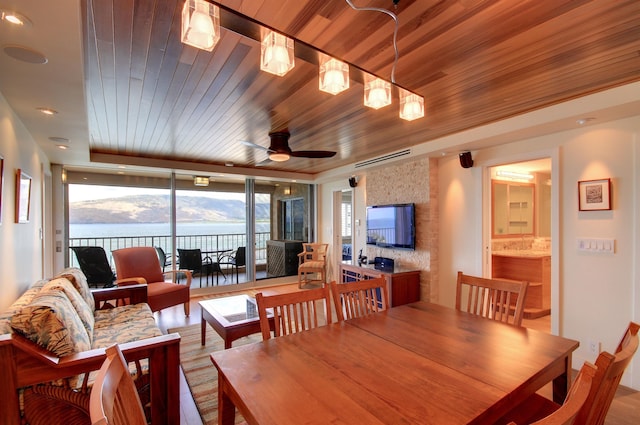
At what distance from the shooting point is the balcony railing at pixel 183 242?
542 cm

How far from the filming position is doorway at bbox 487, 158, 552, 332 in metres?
4.21

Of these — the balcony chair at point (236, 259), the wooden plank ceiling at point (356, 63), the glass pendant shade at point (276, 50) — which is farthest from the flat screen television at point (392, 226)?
the glass pendant shade at point (276, 50)

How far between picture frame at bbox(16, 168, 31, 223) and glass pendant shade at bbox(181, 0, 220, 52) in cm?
243

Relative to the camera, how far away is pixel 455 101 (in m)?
2.63

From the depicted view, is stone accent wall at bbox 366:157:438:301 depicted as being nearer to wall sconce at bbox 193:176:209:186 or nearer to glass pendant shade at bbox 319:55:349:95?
glass pendant shade at bbox 319:55:349:95

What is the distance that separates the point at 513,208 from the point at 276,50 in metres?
5.14

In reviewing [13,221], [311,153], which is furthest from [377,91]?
[13,221]

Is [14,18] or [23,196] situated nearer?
[14,18]

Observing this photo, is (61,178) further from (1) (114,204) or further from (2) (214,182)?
(2) (214,182)

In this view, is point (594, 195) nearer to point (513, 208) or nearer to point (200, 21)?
point (513, 208)

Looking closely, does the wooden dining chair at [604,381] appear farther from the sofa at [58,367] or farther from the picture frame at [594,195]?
the picture frame at [594,195]

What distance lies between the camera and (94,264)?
180 inches

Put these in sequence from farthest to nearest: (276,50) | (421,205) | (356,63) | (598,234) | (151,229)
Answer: (151,229), (421,205), (598,234), (356,63), (276,50)

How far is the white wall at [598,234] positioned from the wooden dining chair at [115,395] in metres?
3.55
